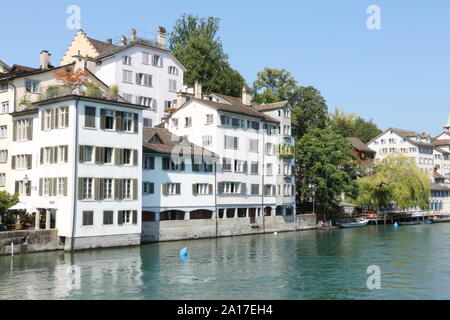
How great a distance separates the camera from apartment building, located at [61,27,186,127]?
2665 inches

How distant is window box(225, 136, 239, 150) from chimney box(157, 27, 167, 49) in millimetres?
18842

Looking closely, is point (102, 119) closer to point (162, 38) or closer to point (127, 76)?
point (127, 76)

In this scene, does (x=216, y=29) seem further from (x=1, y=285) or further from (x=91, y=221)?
(x=1, y=285)

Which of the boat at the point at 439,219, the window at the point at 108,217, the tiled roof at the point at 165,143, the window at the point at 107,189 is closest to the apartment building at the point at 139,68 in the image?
the tiled roof at the point at 165,143

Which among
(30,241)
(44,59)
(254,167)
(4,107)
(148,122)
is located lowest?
(30,241)

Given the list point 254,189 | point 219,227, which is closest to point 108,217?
point 219,227

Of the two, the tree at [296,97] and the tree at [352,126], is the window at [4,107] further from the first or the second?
the tree at [352,126]

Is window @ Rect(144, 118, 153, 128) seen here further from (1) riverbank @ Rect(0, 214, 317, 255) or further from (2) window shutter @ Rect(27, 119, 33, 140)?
(2) window shutter @ Rect(27, 119, 33, 140)

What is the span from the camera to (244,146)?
65.7 m

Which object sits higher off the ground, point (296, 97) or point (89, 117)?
point (296, 97)

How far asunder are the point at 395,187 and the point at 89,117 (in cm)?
5643

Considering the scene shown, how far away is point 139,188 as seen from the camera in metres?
49.7

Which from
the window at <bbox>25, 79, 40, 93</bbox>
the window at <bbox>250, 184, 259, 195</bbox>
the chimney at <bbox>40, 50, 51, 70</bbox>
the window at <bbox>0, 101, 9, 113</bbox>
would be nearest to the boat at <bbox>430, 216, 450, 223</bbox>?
the window at <bbox>250, 184, 259, 195</bbox>

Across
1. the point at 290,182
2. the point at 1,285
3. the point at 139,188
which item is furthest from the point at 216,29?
the point at 1,285
